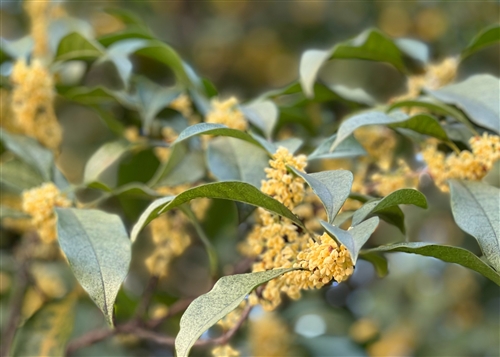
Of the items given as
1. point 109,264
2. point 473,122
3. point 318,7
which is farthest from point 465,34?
point 109,264

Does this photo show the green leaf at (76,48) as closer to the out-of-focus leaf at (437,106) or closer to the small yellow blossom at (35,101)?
the small yellow blossom at (35,101)

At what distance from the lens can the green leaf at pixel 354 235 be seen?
42cm

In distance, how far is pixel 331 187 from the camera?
1.62 feet

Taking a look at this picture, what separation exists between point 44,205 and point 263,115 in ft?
0.88

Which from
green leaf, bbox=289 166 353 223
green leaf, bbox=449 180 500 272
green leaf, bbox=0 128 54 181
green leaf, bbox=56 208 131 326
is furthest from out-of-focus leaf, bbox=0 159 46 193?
green leaf, bbox=449 180 500 272

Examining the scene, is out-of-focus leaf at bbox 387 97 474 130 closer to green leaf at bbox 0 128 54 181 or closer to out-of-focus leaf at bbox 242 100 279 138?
out-of-focus leaf at bbox 242 100 279 138

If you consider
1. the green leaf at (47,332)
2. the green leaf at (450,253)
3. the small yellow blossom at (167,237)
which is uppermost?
the green leaf at (450,253)

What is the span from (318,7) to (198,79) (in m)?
1.18

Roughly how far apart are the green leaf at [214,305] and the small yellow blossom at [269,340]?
57 cm

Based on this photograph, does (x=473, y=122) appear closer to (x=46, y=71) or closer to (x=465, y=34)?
(x=46, y=71)

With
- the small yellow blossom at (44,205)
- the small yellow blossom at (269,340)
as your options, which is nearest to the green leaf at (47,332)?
the small yellow blossom at (44,205)

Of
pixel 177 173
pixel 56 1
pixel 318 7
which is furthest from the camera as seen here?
pixel 318 7

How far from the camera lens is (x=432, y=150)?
2.09ft

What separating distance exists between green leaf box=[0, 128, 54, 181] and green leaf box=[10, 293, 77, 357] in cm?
22
